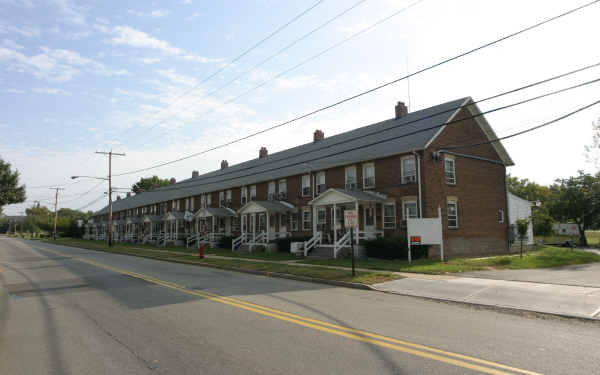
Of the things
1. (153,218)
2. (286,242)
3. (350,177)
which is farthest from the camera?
(153,218)

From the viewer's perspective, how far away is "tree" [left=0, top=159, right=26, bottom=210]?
135 feet

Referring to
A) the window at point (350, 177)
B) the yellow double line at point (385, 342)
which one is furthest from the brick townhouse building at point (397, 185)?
the yellow double line at point (385, 342)

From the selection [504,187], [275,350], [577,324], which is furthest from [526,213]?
[275,350]

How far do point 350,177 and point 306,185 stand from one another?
15.8 feet

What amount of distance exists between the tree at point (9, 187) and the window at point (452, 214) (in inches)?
1684

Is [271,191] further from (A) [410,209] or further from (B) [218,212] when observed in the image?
(A) [410,209]

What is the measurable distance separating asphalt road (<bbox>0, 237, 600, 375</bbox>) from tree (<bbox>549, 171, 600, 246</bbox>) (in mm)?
43700

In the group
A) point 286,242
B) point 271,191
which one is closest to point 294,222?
point 286,242

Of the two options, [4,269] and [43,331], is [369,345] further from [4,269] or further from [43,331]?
[4,269]

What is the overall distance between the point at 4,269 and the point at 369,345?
2025 cm

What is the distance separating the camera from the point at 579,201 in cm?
4434

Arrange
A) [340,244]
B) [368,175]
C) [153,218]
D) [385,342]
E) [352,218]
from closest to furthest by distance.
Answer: [385,342] < [352,218] < [340,244] < [368,175] < [153,218]

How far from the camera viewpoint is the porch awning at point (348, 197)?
2336 cm

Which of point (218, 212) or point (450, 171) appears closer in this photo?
point (450, 171)
